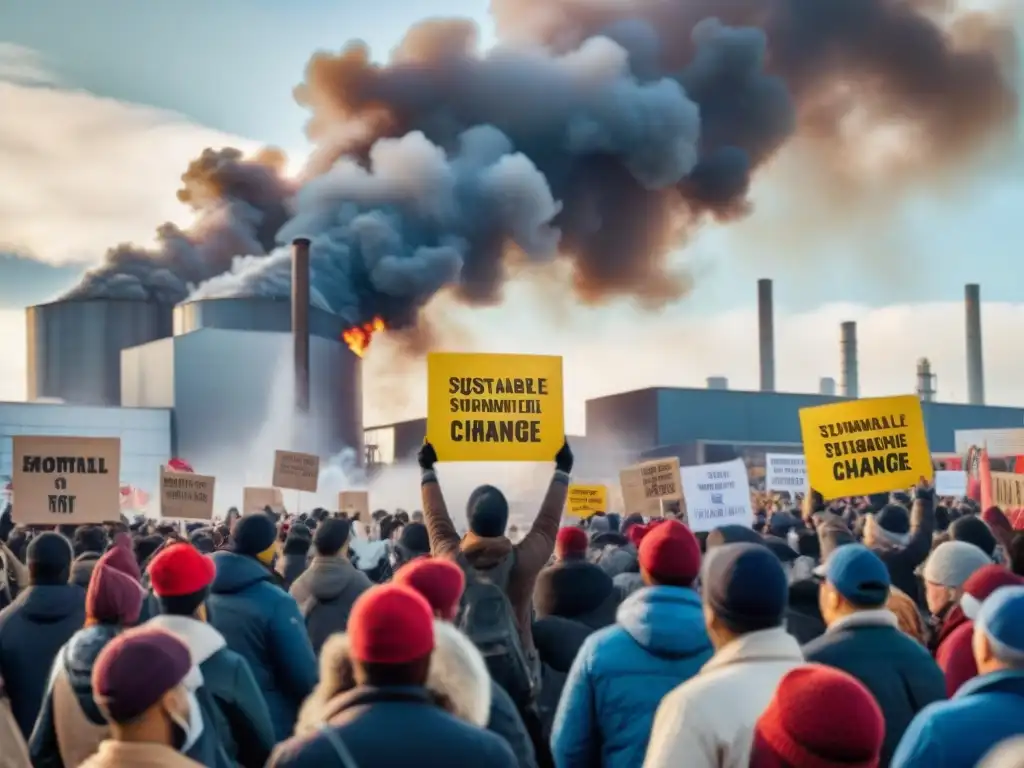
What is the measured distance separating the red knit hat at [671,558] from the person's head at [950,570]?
5.35 feet

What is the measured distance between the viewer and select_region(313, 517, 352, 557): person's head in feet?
18.8

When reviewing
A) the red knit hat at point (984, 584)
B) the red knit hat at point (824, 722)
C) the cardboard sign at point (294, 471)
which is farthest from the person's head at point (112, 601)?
the cardboard sign at point (294, 471)

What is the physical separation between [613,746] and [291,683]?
5.48 feet

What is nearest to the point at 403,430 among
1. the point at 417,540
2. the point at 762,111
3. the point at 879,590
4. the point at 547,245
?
the point at 547,245

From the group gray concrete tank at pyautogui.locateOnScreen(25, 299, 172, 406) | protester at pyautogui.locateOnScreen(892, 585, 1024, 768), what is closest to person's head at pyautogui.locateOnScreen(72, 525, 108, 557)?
protester at pyautogui.locateOnScreen(892, 585, 1024, 768)

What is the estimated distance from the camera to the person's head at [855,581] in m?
3.79

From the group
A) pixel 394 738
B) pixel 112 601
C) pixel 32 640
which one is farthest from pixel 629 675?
pixel 32 640

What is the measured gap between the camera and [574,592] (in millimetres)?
5000

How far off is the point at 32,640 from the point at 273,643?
3.08ft

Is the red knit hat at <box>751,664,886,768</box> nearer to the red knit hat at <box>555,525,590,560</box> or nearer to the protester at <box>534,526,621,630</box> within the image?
the protester at <box>534,526,621,630</box>

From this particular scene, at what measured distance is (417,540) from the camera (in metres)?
7.25

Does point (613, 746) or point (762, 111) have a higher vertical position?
point (762, 111)

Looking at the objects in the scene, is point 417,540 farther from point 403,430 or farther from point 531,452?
point 403,430

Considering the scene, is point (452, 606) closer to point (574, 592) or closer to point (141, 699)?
point (141, 699)
